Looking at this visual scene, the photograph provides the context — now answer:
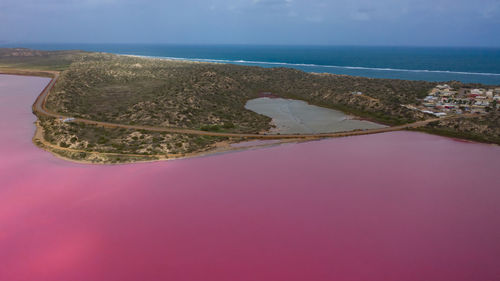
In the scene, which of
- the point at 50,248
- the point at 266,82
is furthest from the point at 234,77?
the point at 50,248

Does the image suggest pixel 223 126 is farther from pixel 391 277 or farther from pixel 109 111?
pixel 391 277

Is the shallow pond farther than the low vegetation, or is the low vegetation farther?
the shallow pond

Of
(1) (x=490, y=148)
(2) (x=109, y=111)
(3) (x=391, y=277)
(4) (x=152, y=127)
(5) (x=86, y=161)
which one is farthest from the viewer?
(2) (x=109, y=111)

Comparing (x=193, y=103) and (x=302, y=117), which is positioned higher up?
(x=193, y=103)

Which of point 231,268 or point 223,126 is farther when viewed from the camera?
point 223,126

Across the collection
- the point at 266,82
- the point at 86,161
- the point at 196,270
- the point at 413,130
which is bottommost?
the point at 196,270

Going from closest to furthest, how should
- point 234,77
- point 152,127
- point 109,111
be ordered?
point 152,127 → point 109,111 → point 234,77

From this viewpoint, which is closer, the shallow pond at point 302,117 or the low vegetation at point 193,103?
the low vegetation at point 193,103

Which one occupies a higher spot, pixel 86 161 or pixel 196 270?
pixel 86 161

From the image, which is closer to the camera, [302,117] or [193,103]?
[302,117]
